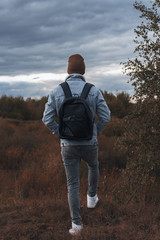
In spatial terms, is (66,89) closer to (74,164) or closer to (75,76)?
(75,76)

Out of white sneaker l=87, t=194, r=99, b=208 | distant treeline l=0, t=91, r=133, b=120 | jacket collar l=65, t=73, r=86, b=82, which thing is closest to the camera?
jacket collar l=65, t=73, r=86, b=82

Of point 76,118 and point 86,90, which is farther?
point 86,90

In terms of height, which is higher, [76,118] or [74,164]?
[76,118]

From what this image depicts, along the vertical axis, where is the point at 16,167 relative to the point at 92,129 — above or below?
below

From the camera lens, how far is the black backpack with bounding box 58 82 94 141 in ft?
12.6

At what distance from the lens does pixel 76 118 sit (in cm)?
385

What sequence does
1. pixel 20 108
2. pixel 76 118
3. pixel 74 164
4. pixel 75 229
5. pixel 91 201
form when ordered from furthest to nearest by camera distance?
pixel 20 108, pixel 91 201, pixel 75 229, pixel 74 164, pixel 76 118

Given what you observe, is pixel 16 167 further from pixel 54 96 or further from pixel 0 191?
pixel 54 96

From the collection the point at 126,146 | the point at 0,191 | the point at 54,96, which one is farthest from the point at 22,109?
the point at 54,96

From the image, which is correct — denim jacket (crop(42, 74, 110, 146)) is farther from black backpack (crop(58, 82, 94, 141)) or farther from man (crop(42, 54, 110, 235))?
black backpack (crop(58, 82, 94, 141))

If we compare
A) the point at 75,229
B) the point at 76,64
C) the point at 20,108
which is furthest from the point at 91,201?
the point at 20,108

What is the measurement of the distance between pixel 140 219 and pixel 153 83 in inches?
98.9

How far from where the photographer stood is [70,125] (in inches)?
153

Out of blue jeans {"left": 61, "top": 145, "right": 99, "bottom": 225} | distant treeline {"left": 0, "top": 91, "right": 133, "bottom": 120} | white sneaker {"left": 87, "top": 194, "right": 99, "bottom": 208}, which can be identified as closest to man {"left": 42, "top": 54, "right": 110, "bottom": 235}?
blue jeans {"left": 61, "top": 145, "right": 99, "bottom": 225}
